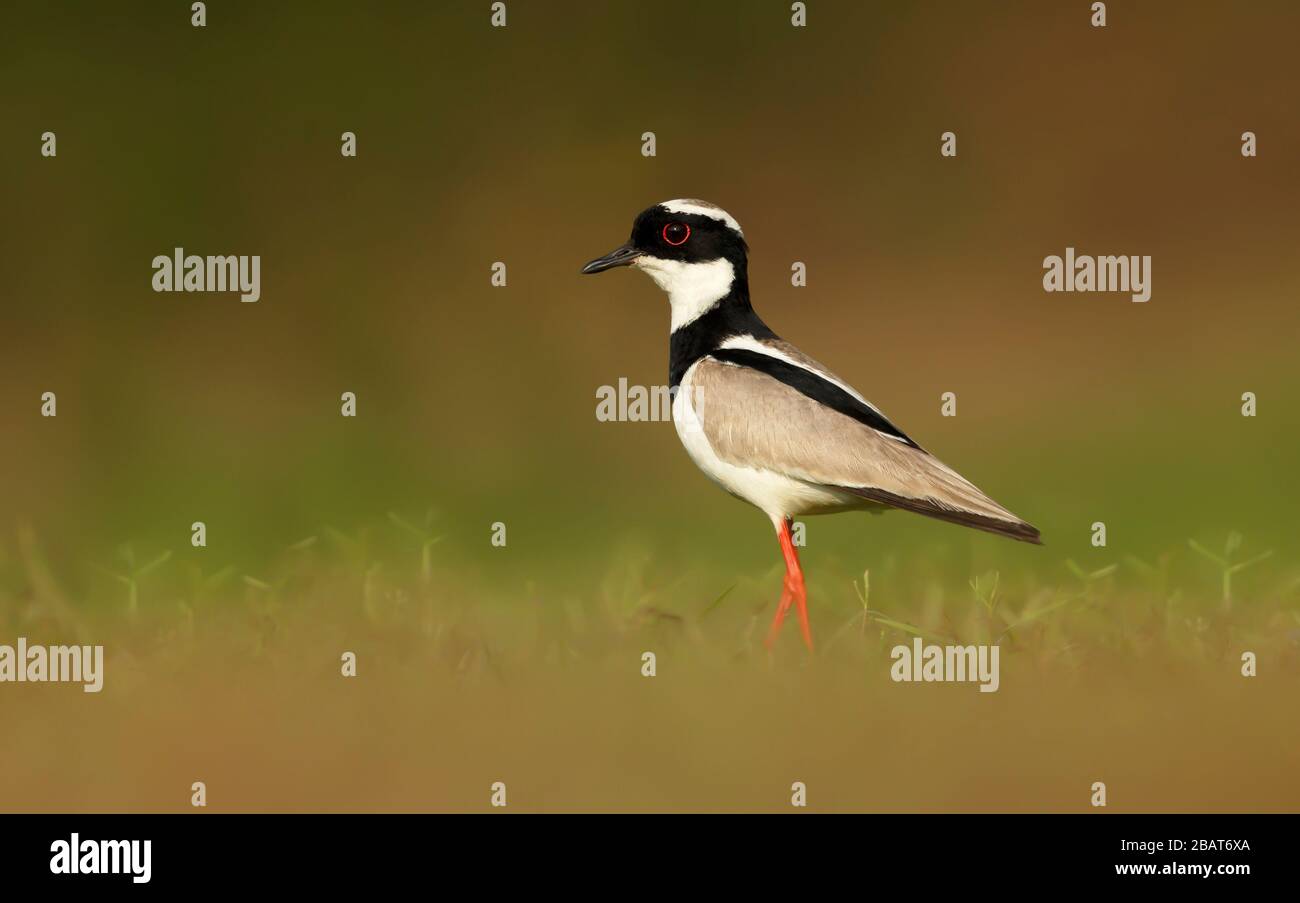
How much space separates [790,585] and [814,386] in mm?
1001

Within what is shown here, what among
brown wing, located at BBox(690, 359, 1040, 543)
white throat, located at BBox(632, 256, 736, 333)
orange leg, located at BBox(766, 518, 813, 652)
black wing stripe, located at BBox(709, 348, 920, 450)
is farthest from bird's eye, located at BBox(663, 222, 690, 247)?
orange leg, located at BBox(766, 518, 813, 652)

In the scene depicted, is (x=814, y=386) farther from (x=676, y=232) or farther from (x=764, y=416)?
(x=676, y=232)

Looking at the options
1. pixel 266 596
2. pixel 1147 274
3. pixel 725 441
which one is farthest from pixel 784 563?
pixel 1147 274

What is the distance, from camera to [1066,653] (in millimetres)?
6898

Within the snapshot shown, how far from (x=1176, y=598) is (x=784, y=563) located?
1915 millimetres

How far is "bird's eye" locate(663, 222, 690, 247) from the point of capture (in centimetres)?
813

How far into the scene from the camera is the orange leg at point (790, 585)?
7621 mm

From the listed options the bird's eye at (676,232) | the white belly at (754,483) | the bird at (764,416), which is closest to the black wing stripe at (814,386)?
the bird at (764,416)

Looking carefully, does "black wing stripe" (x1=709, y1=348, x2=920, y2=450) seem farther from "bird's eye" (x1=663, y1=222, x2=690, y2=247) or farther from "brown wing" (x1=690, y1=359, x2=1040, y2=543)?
"bird's eye" (x1=663, y1=222, x2=690, y2=247)

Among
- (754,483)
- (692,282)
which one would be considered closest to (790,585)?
(754,483)

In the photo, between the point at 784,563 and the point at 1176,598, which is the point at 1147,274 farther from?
the point at 784,563
